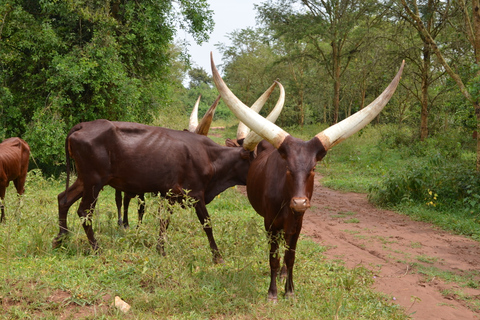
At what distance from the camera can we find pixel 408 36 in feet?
49.0

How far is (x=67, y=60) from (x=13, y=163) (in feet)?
12.5

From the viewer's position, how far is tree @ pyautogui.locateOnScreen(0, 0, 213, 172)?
9.75 meters

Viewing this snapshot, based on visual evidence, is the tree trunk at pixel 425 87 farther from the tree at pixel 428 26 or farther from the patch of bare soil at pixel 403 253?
the patch of bare soil at pixel 403 253

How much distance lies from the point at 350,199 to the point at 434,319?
605cm

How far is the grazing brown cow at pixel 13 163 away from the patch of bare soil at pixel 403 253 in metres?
4.78

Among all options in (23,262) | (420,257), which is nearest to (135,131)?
(23,262)

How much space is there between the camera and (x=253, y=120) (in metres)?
3.73

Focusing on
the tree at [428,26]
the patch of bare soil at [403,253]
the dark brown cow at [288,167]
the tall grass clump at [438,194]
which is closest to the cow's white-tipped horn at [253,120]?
the dark brown cow at [288,167]

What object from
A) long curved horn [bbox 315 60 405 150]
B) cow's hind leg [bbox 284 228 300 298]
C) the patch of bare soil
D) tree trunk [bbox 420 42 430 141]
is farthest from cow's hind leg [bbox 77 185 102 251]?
tree trunk [bbox 420 42 430 141]

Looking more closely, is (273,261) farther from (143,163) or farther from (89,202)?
(89,202)

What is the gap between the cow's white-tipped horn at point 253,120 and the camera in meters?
3.67

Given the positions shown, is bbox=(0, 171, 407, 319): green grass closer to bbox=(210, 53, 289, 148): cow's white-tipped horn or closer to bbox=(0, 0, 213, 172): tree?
bbox=(210, 53, 289, 148): cow's white-tipped horn

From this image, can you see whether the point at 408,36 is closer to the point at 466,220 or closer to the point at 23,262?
the point at 466,220

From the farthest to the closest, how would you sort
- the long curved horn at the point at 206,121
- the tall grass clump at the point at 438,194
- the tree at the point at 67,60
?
1. the tree at the point at 67,60
2. the tall grass clump at the point at 438,194
3. the long curved horn at the point at 206,121
